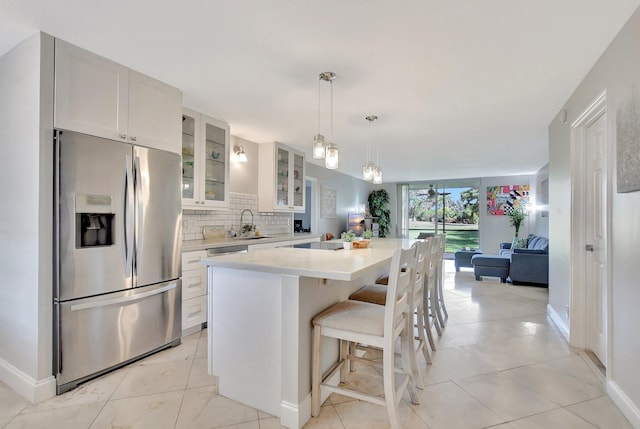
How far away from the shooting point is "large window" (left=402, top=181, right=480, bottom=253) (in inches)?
362

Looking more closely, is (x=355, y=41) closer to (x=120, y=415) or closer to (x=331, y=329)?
(x=331, y=329)

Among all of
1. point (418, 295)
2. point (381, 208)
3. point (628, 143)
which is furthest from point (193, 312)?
point (381, 208)

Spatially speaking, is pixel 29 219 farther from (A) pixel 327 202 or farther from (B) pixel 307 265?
(A) pixel 327 202

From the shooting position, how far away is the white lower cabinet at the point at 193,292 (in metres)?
3.04

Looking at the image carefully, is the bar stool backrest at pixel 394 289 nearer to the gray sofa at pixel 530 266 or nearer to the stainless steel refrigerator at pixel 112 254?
the stainless steel refrigerator at pixel 112 254

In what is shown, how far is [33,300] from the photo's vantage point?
203 cm

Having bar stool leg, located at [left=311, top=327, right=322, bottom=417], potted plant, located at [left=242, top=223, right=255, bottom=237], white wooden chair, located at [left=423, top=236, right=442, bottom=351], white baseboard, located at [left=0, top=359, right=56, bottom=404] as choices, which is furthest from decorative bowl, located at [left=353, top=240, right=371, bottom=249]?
white baseboard, located at [left=0, top=359, right=56, bottom=404]

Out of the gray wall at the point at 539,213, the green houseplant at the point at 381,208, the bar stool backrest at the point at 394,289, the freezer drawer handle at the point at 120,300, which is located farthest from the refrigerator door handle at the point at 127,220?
the green houseplant at the point at 381,208

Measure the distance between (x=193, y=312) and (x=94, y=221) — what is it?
4.37 ft

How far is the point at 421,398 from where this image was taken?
6.67ft

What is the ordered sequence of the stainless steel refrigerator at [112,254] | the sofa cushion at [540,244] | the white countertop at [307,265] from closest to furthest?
the white countertop at [307,265] → the stainless steel refrigerator at [112,254] → the sofa cushion at [540,244]

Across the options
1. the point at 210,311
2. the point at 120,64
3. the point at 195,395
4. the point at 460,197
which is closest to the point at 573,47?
the point at 210,311

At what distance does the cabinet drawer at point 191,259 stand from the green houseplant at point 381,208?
7.14m

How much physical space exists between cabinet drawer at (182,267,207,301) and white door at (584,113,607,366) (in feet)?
11.4
